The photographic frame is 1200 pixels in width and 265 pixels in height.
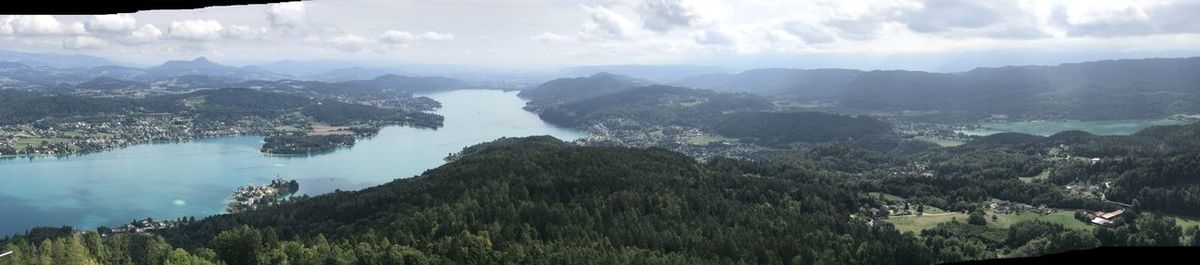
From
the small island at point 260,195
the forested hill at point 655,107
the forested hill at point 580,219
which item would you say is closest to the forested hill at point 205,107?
the forested hill at point 655,107

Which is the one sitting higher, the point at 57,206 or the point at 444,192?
the point at 444,192

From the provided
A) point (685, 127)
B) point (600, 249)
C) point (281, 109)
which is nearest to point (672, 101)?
point (685, 127)

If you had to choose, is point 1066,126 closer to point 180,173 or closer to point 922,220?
point 922,220

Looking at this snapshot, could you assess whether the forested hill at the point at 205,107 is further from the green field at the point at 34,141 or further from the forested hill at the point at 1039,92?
the forested hill at the point at 1039,92

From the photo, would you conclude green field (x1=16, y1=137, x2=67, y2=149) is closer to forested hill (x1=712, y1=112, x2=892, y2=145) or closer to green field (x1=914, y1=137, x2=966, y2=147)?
forested hill (x1=712, y1=112, x2=892, y2=145)

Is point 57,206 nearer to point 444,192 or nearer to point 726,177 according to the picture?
point 444,192

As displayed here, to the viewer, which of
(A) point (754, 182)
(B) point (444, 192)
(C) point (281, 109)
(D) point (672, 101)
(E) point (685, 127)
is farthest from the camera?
(D) point (672, 101)

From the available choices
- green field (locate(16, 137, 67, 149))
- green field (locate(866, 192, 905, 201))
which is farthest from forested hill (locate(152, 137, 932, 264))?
green field (locate(16, 137, 67, 149))
